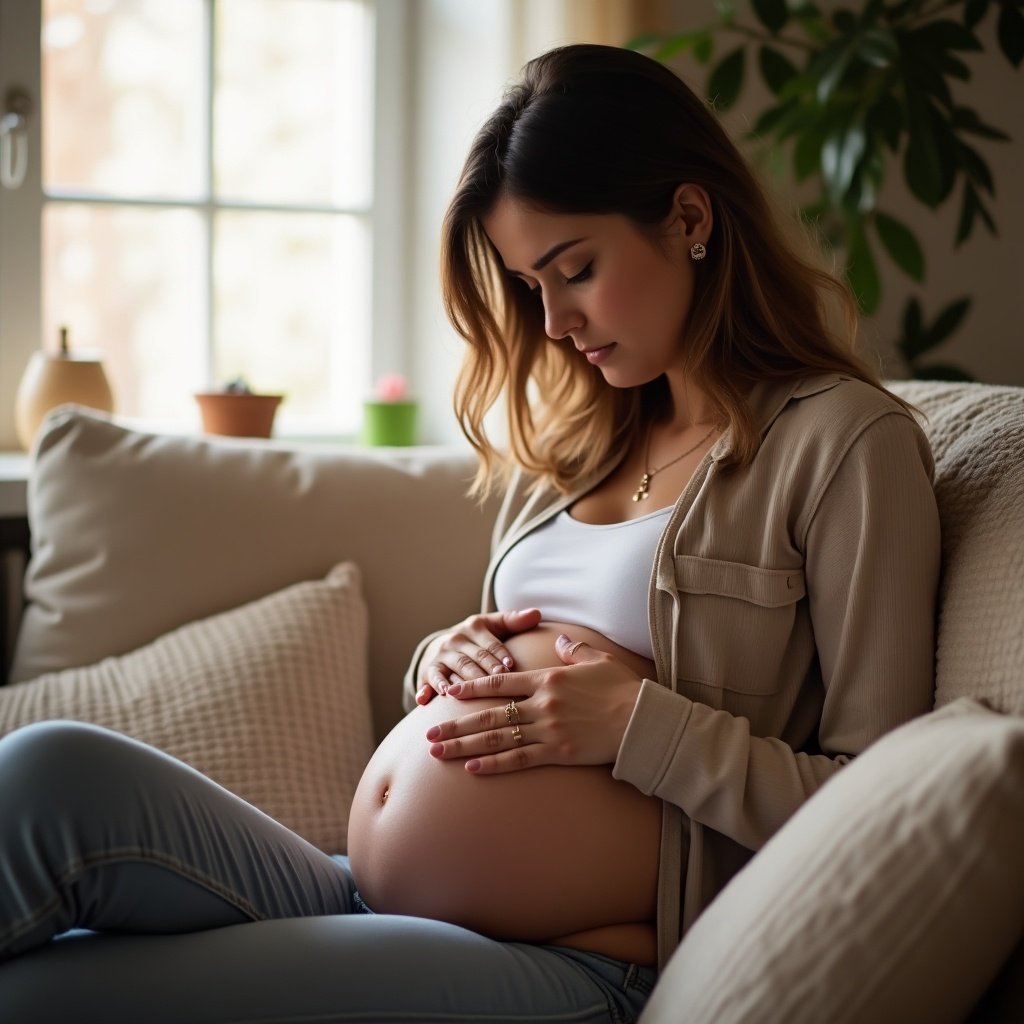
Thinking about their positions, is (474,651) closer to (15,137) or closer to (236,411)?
(236,411)

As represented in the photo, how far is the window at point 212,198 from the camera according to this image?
2326mm

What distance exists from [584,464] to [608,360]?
8.5 inches

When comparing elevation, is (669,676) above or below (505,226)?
below

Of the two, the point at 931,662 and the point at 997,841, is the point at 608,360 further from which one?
the point at 997,841

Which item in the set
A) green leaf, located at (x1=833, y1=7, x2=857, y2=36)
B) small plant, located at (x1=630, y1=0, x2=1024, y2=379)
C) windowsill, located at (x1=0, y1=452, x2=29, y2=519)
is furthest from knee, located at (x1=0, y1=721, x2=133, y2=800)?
green leaf, located at (x1=833, y1=7, x2=857, y2=36)

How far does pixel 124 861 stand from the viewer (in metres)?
1.02

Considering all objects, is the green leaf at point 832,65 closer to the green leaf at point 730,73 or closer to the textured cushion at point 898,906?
the green leaf at point 730,73

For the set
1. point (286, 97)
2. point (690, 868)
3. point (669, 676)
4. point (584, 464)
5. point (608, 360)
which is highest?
point (286, 97)

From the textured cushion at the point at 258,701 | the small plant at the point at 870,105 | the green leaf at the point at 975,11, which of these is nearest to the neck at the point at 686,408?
the textured cushion at the point at 258,701

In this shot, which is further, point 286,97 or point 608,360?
point 286,97

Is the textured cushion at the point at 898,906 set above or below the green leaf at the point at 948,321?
below

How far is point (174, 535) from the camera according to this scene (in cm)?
166

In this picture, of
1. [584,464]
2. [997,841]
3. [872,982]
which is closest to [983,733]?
[997,841]

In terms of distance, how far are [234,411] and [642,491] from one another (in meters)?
1.00
